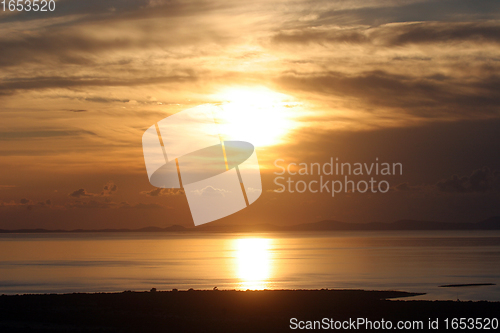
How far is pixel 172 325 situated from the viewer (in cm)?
1977

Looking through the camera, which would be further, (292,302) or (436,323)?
(292,302)

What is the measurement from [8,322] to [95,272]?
1522 inches

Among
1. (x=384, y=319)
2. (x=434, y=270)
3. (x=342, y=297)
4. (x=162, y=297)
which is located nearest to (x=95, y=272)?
(x=162, y=297)

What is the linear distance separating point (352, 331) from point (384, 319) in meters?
2.88

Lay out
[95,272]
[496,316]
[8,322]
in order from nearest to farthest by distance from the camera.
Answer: [8,322], [496,316], [95,272]

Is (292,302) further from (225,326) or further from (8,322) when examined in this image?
(8,322)

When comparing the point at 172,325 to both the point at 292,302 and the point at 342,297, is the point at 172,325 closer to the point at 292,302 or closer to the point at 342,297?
the point at 292,302

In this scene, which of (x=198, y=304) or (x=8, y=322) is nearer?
(x=8, y=322)

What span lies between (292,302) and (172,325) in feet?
29.0

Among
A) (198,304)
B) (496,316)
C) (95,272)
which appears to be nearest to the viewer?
(496,316)

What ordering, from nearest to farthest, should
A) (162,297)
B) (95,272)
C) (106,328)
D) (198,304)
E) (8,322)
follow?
(106,328)
(8,322)
(198,304)
(162,297)
(95,272)

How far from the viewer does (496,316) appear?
74.5 ft

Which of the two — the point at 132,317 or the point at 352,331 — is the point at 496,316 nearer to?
the point at 352,331

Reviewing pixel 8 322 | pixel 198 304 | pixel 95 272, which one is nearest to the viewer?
pixel 8 322
